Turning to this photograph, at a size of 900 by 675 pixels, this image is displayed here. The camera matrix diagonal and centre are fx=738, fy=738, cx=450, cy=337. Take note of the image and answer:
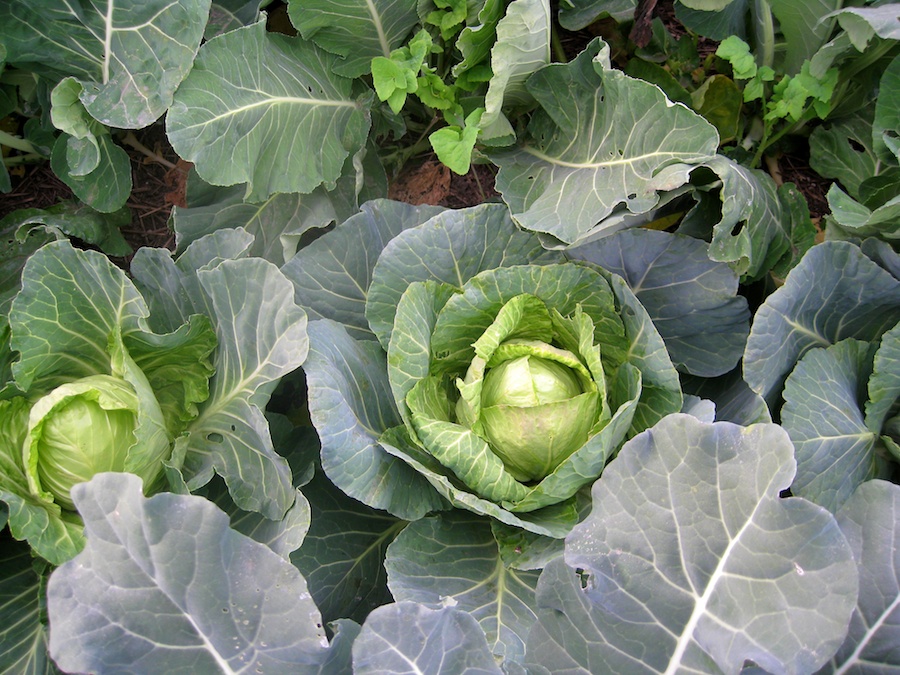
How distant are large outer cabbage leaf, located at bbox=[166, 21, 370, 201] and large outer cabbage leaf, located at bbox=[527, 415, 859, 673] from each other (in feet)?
4.10

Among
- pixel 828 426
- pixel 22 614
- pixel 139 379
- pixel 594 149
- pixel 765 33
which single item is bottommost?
pixel 22 614

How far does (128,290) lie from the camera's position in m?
1.59

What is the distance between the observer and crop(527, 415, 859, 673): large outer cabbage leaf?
1.05 m

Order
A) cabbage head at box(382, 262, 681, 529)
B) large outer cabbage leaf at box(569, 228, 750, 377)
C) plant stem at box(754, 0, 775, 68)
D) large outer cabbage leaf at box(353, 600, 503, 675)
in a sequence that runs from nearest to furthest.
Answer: large outer cabbage leaf at box(353, 600, 503, 675) → cabbage head at box(382, 262, 681, 529) → large outer cabbage leaf at box(569, 228, 750, 377) → plant stem at box(754, 0, 775, 68)

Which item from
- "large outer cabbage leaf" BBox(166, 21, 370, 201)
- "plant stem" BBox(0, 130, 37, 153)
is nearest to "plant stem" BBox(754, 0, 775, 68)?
"large outer cabbage leaf" BBox(166, 21, 370, 201)

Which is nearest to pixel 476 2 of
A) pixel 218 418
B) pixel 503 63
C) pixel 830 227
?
pixel 503 63

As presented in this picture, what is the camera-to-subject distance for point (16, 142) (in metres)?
2.33

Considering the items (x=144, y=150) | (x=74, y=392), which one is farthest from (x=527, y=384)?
(x=144, y=150)

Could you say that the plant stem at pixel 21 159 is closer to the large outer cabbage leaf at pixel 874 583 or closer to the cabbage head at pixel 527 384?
the cabbage head at pixel 527 384

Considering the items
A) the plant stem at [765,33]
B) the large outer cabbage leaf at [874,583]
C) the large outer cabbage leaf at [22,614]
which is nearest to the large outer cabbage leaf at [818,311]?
the large outer cabbage leaf at [874,583]

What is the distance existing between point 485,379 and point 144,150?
1.59 m

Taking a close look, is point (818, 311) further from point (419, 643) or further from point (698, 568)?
point (419, 643)

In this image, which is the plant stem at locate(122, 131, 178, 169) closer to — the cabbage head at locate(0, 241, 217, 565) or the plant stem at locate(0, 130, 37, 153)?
the plant stem at locate(0, 130, 37, 153)

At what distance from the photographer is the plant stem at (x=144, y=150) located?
8.14 ft
